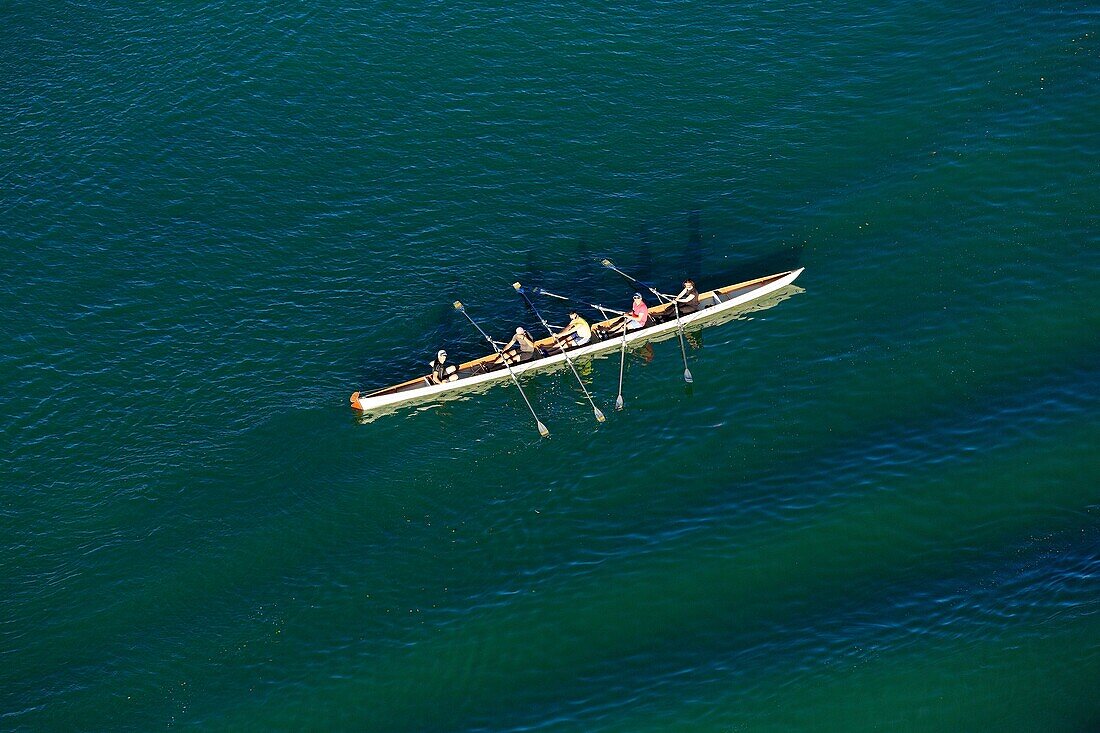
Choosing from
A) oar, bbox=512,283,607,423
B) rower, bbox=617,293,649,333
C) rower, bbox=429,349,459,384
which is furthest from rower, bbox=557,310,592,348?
rower, bbox=429,349,459,384

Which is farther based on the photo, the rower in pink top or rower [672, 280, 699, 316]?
rower [672, 280, 699, 316]

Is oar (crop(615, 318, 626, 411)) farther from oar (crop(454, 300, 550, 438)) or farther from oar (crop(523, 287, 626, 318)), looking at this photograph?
oar (crop(454, 300, 550, 438))

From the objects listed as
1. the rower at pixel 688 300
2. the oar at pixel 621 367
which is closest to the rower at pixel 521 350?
the oar at pixel 621 367

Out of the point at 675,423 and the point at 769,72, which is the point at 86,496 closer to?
the point at 675,423

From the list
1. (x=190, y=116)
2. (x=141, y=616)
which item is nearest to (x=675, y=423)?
(x=141, y=616)

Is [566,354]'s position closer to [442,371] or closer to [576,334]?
[576,334]

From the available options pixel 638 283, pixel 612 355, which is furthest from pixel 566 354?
pixel 638 283
